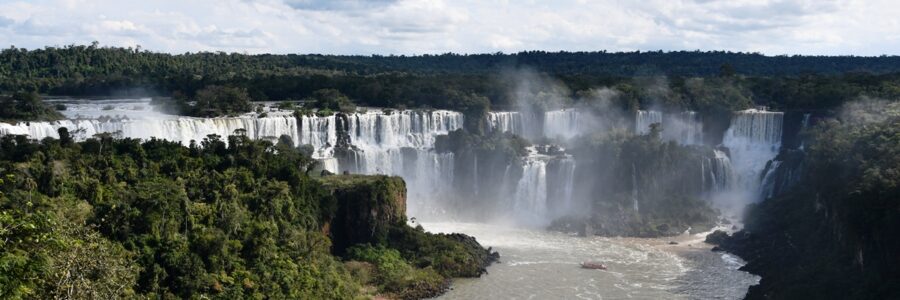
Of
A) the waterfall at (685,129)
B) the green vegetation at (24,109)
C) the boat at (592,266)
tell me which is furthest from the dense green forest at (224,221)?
the waterfall at (685,129)

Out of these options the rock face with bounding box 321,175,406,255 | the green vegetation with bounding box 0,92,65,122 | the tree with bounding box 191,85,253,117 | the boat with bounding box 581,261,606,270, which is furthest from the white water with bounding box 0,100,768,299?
the rock face with bounding box 321,175,406,255

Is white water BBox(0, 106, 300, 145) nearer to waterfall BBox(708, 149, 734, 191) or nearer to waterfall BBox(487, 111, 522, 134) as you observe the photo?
waterfall BBox(487, 111, 522, 134)

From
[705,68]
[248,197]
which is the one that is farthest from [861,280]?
[705,68]

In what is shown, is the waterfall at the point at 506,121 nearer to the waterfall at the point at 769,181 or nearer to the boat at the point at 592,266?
the waterfall at the point at 769,181

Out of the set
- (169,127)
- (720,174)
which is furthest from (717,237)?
(169,127)

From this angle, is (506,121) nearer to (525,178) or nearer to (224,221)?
(525,178)

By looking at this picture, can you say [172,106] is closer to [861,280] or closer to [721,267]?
[721,267]
